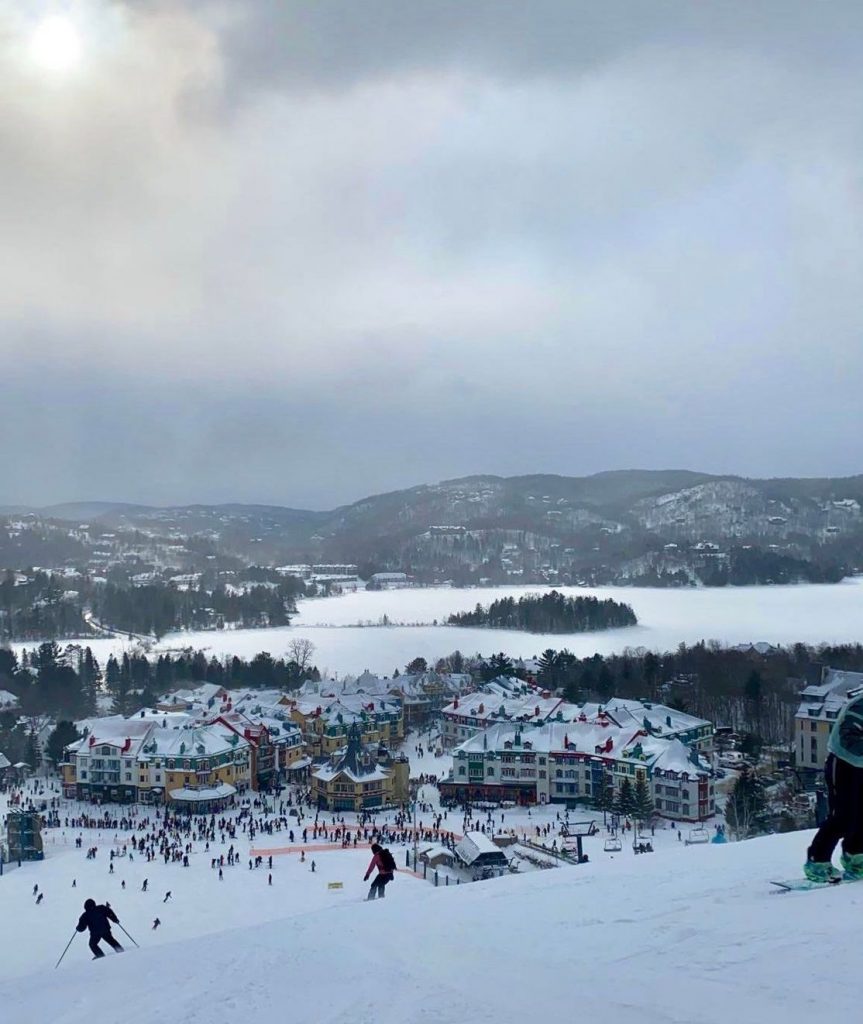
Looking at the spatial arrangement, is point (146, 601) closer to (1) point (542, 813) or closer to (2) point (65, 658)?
(2) point (65, 658)

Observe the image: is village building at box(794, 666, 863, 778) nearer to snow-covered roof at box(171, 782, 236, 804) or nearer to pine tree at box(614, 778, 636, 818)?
pine tree at box(614, 778, 636, 818)

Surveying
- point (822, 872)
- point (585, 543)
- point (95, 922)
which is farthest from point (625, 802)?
point (585, 543)

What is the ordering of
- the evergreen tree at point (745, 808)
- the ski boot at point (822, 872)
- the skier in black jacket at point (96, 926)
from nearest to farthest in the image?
the ski boot at point (822, 872)
the skier in black jacket at point (96, 926)
the evergreen tree at point (745, 808)

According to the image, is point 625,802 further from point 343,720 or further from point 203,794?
point 343,720

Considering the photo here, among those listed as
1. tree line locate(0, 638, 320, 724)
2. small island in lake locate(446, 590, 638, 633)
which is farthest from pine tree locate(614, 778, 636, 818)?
small island in lake locate(446, 590, 638, 633)

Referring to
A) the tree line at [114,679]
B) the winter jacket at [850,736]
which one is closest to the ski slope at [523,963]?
the winter jacket at [850,736]

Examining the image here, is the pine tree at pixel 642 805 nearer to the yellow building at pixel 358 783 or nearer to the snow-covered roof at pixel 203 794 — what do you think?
the yellow building at pixel 358 783
